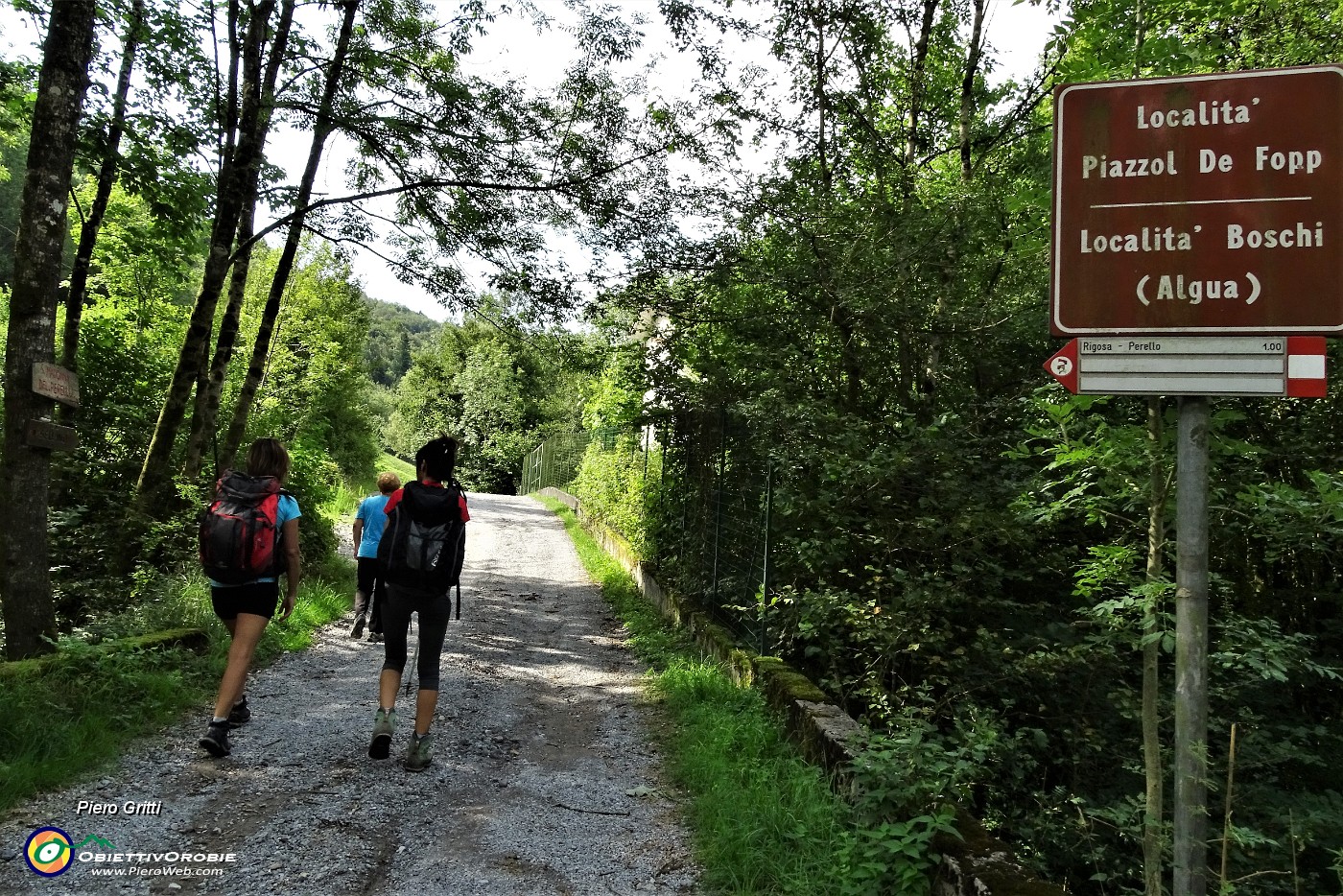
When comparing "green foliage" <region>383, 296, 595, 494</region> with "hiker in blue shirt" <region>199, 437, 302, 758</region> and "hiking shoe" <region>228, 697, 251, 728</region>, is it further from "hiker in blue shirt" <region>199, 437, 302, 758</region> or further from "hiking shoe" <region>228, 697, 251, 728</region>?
"hiker in blue shirt" <region>199, 437, 302, 758</region>

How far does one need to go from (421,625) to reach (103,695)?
1.92m

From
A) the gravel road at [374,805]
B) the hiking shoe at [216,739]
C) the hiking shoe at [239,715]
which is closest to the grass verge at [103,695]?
the gravel road at [374,805]

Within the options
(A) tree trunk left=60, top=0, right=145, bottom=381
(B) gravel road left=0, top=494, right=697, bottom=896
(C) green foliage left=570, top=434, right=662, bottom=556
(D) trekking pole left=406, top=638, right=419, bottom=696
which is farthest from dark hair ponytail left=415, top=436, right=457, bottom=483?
(C) green foliage left=570, top=434, right=662, bottom=556

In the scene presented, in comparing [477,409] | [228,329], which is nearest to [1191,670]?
[228,329]

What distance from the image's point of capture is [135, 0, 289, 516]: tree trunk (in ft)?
26.8

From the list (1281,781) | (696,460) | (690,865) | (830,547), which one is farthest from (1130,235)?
(696,460)

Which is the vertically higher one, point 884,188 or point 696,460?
point 884,188

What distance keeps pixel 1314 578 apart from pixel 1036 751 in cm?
265

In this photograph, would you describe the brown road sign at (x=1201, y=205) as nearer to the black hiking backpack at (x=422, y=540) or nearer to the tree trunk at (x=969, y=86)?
the black hiking backpack at (x=422, y=540)

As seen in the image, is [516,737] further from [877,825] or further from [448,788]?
[877,825]

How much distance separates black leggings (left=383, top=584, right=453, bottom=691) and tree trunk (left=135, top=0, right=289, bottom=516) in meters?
5.01

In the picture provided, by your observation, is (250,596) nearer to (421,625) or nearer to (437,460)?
(421,625)

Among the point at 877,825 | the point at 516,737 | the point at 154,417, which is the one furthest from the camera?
the point at 154,417

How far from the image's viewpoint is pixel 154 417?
10.1m
